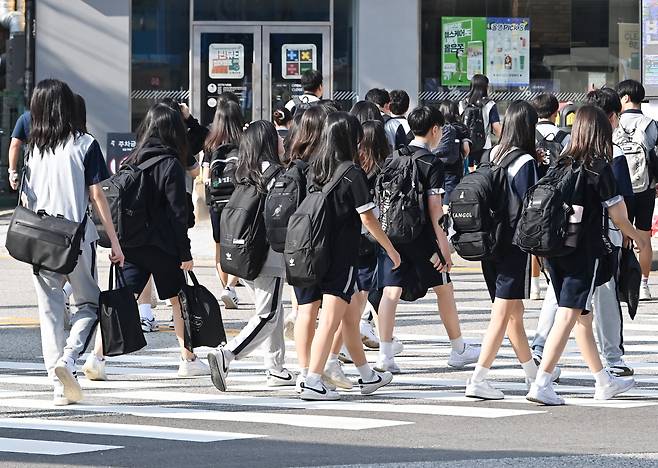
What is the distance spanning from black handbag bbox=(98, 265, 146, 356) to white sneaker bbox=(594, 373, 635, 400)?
9.64ft

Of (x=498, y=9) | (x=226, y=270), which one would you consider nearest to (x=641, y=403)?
(x=226, y=270)

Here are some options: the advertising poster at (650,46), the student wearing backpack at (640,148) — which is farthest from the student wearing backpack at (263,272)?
the advertising poster at (650,46)

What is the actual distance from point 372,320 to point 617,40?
12975mm

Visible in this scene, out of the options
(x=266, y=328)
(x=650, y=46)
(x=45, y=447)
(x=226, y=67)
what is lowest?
(x=45, y=447)

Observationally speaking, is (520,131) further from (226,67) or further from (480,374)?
(226,67)

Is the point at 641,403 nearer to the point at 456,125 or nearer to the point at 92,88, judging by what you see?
the point at 456,125

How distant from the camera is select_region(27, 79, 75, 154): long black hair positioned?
10.1 m

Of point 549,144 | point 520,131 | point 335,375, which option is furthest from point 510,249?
point 549,144

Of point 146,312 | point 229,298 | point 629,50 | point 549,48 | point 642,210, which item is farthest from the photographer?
point 629,50

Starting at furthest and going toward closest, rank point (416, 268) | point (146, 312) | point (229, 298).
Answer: point (229, 298) → point (146, 312) → point (416, 268)

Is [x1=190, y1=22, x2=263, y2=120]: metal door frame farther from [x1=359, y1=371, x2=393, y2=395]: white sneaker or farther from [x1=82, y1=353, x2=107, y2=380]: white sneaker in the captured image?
[x1=359, y1=371, x2=393, y2=395]: white sneaker

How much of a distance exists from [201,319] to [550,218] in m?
2.62

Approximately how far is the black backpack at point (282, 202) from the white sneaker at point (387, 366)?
1566 millimetres

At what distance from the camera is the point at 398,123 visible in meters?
15.5
